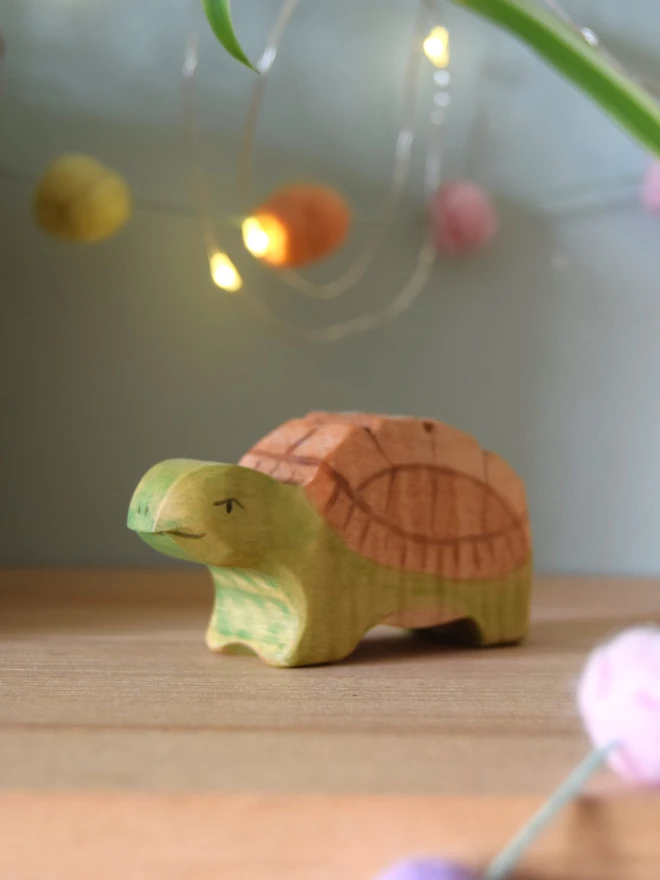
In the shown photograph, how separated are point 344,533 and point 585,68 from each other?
26cm

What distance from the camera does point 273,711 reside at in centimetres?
39

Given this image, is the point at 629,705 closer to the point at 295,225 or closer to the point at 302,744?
the point at 302,744

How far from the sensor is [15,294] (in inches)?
32.2

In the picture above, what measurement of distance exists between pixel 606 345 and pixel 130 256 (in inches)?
18.4

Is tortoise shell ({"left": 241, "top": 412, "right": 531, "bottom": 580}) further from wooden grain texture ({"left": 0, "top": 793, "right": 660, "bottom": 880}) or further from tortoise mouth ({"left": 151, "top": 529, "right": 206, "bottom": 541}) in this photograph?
wooden grain texture ({"left": 0, "top": 793, "right": 660, "bottom": 880})

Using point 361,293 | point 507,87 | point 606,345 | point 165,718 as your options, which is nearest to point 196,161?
point 361,293

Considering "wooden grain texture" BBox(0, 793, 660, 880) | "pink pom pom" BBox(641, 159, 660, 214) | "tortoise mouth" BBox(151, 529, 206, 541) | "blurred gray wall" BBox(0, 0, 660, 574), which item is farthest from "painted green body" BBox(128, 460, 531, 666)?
"pink pom pom" BBox(641, 159, 660, 214)

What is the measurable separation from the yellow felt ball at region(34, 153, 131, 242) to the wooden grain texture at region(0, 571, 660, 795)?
0.33 m

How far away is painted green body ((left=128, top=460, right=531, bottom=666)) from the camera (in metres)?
0.46

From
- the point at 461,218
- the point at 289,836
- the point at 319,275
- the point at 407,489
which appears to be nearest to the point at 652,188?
the point at 461,218

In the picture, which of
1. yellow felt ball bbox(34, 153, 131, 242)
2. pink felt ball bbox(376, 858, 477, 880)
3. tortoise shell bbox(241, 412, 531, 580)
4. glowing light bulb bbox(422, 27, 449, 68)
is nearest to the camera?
pink felt ball bbox(376, 858, 477, 880)

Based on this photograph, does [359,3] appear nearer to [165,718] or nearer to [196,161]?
[196,161]

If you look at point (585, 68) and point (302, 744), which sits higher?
point (585, 68)

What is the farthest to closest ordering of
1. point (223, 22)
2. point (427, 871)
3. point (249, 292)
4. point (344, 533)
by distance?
point (249, 292), point (344, 533), point (223, 22), point (427, 871)
